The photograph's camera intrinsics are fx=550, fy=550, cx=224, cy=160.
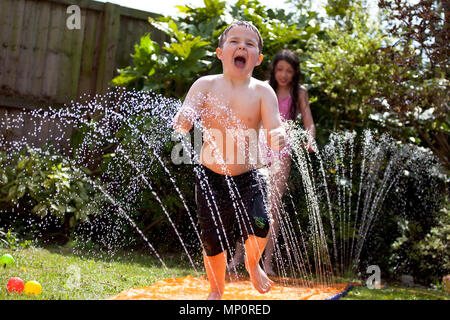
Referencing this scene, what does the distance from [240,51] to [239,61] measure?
0.05 metres

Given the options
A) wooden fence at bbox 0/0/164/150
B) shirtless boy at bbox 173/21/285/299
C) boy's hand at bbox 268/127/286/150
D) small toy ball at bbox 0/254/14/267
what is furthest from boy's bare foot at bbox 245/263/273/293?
wooden fence at bbox 0/0/164/150

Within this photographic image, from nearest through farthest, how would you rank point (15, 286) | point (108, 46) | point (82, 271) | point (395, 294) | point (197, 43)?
point (15, 286) < point (82, 271) < point (395, 294) < point (197, 43) < point (108, 46)

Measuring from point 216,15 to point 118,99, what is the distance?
113 centimetres

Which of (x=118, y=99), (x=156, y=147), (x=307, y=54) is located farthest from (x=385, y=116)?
(x=118, y=99)

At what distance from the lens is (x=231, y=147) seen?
2.62 metres

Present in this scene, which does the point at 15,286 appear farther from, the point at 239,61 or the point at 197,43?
the point at 197,43

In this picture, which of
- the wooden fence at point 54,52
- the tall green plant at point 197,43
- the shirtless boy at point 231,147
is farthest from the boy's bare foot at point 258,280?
the wooden fence at point 54,52

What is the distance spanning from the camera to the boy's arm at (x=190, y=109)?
2484 mm

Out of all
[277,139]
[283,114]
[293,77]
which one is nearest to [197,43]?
[293,77]

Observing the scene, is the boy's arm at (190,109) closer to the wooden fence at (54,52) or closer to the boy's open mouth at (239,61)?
the boy's open mouth at (239,61)
